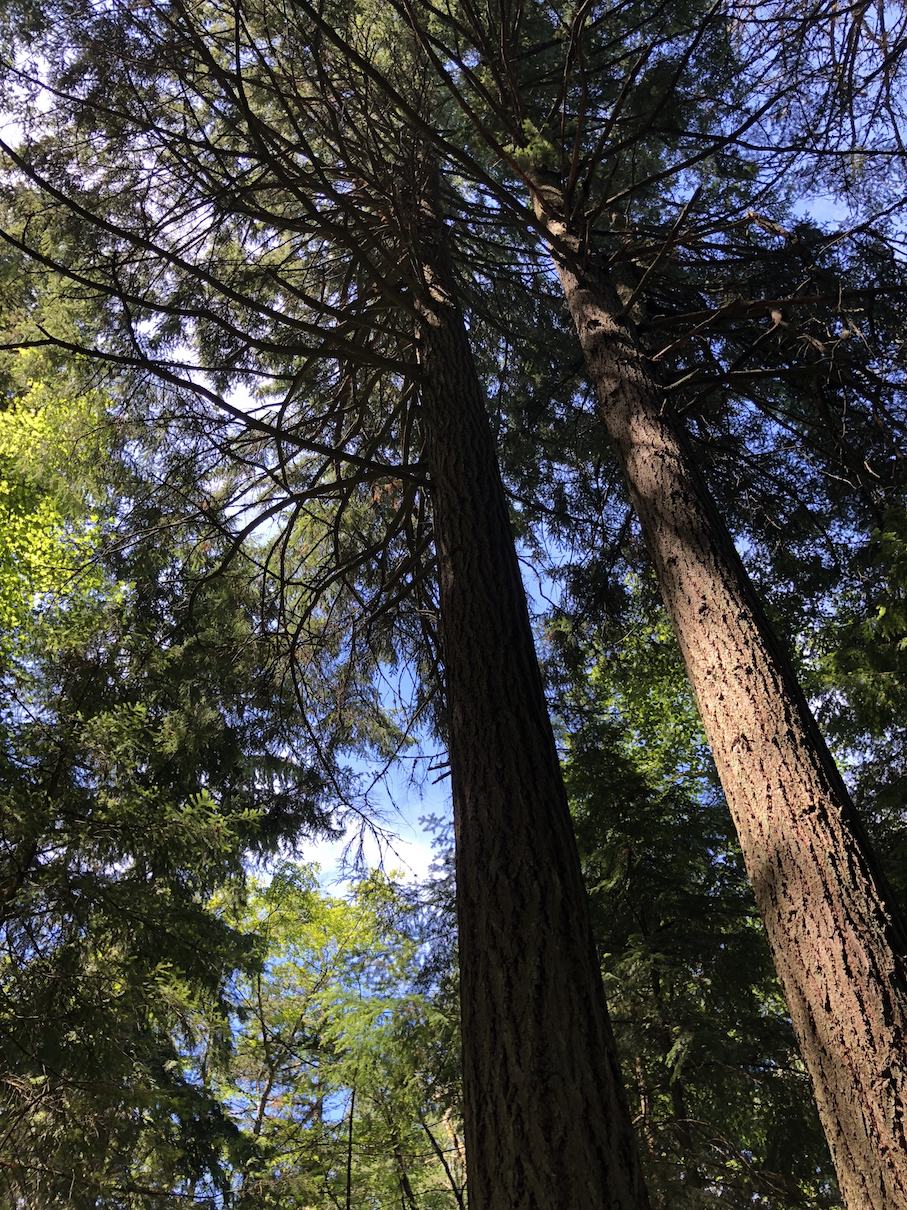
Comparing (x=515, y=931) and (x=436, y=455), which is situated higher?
(x=436, y=455)

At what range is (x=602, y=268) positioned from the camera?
4719 millimetres

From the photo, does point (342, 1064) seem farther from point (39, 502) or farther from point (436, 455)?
point (39, 502)

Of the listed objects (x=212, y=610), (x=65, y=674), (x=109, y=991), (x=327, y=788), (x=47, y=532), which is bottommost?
(x=109, y=991)

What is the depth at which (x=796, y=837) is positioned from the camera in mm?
2506

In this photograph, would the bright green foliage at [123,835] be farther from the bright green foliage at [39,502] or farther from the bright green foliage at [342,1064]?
the bright green foliage at [342,1064]

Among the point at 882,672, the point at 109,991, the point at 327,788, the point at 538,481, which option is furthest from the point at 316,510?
the point at 882,672

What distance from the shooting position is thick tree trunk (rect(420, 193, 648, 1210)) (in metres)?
1.77

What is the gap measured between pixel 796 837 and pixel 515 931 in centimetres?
99

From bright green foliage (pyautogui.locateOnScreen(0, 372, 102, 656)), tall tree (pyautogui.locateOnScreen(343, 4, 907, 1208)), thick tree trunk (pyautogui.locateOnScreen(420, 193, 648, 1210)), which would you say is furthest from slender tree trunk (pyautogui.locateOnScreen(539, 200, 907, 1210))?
bright green foliage (pyautogui.locateOnScreen(0, 372, 102, 656))

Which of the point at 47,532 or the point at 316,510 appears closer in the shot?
the point at 316,510

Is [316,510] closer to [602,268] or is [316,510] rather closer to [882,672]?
[602,268]

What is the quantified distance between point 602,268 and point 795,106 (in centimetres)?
231

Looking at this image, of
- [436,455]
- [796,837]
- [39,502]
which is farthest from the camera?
[39,502]

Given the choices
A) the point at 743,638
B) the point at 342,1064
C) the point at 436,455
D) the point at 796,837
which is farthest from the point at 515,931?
the point at 342,1064
